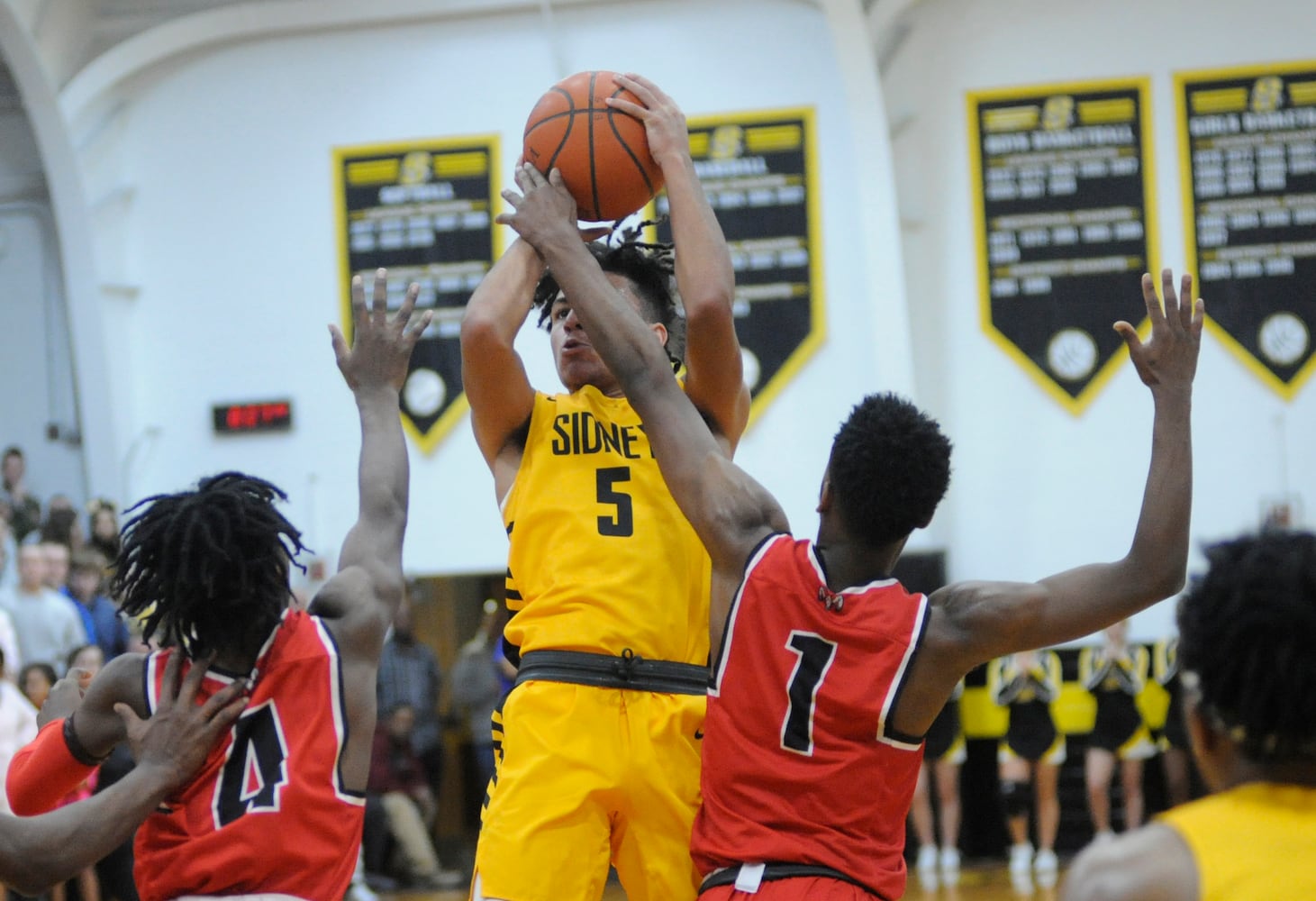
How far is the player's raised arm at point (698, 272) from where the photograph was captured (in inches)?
131

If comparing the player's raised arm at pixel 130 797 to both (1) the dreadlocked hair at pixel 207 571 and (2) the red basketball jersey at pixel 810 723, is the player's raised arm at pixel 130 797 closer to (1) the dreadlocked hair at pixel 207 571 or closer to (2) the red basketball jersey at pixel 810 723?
(1) the dreadlocked hair at pixel 207 571

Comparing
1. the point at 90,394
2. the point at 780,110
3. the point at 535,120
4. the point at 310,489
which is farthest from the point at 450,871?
the point at 535,120

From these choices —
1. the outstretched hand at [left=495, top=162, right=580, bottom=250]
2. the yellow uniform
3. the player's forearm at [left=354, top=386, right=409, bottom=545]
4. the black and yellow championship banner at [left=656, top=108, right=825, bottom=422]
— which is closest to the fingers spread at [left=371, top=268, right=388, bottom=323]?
the player's forearm at [left=354, top=386, right=409, bottom=545]

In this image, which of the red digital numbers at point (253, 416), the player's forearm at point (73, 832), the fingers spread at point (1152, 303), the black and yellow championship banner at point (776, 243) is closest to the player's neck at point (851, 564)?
the fingers spread at point (1152, 303)

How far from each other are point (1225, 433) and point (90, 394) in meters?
9.54

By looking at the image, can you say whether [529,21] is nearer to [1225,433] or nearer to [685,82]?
[685,82]

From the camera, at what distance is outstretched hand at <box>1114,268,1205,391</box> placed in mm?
3143

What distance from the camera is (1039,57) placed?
12.4m

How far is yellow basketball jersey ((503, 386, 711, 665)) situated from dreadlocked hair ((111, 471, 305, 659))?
0.79 metres

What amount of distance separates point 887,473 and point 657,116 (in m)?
1.17

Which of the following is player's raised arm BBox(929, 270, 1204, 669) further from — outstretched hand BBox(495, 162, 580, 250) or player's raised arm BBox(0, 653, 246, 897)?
player's raised arm BBox(0, 653, 246, 897)

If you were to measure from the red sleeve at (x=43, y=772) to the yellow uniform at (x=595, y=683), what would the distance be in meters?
0.90

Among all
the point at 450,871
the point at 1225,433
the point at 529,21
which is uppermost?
the point at 529,21

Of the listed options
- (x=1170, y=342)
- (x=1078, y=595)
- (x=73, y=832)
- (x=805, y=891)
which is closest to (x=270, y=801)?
(x=73, y=832)
